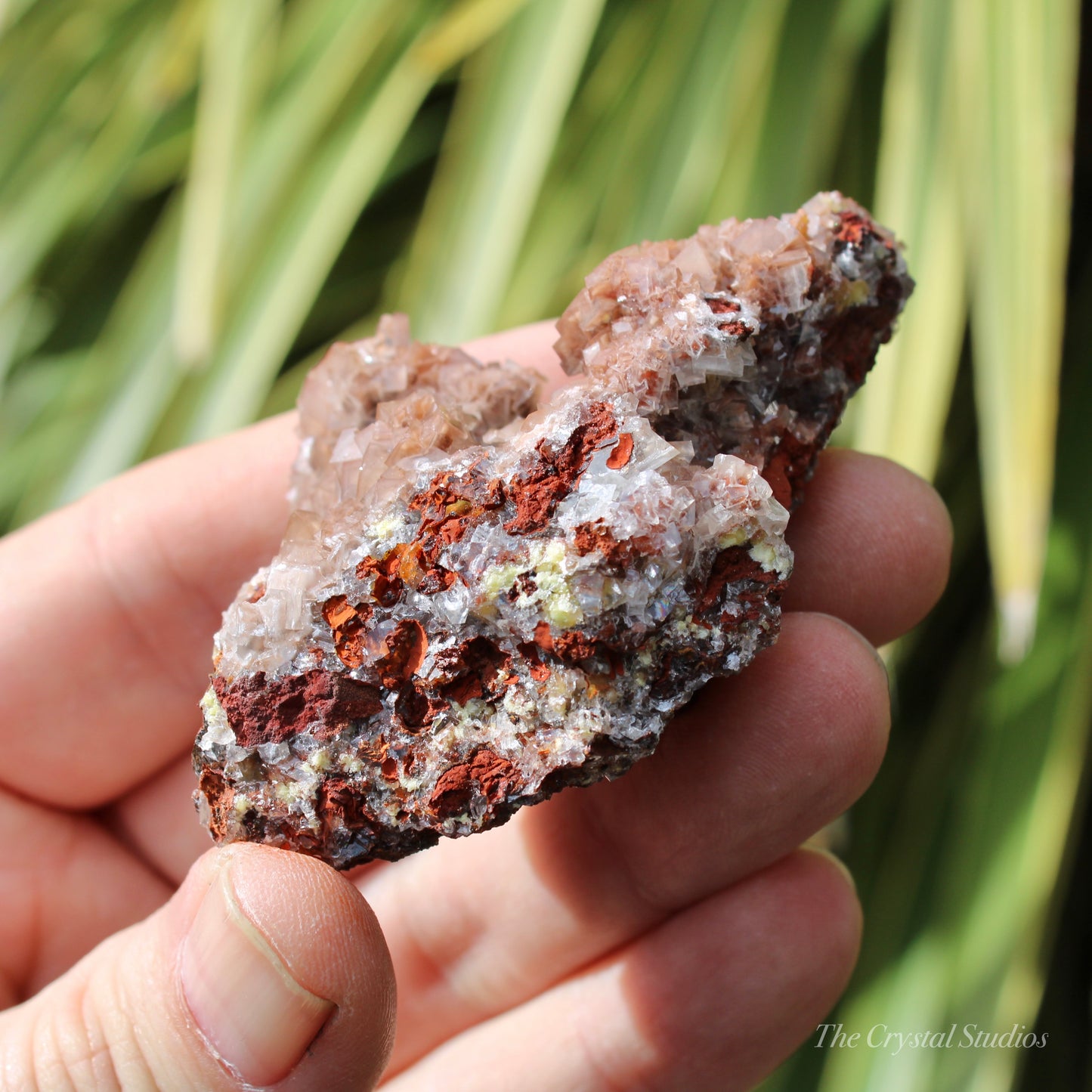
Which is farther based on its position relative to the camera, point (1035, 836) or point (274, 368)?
point (274, 368)

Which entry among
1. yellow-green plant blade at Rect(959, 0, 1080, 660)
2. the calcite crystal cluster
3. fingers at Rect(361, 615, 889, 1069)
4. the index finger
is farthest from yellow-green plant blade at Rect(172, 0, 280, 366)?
yellow-green plant blade at Rect(959, 0, 1080, 660)

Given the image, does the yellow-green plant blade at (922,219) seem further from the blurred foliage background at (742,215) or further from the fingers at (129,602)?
the fingers at (129,602)

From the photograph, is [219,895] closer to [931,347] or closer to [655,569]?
Answer: [655,569]

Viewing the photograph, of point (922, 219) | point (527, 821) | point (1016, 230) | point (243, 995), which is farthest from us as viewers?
point (922, 219)

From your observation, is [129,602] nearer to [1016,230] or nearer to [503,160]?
[503,160]

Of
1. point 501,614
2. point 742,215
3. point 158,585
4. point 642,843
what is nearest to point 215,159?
point 158,585

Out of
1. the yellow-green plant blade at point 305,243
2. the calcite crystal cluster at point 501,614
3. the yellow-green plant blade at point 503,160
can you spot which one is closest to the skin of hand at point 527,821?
the calcite crystal cluster at point 501,614

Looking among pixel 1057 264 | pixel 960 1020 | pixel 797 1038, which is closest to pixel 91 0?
pixel 1057 264
